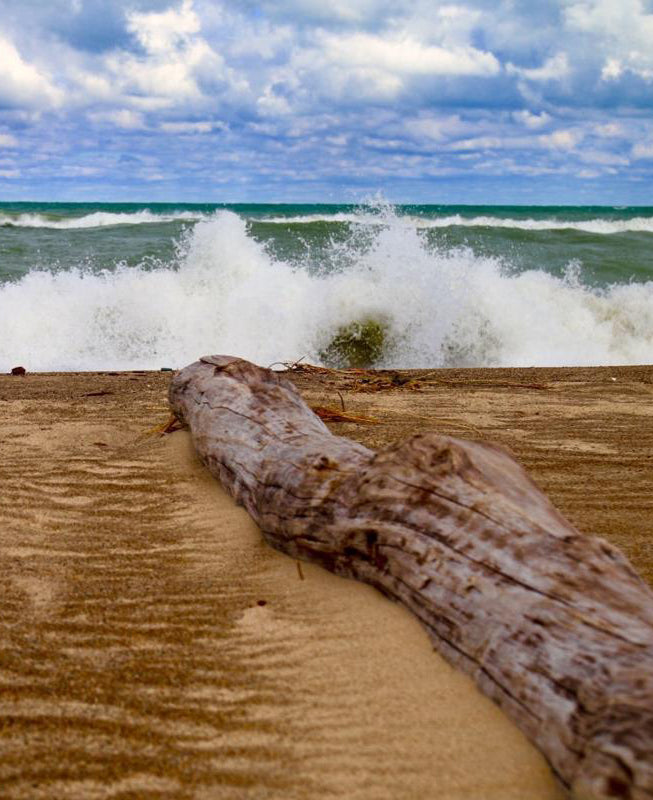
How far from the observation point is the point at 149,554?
11.7ft

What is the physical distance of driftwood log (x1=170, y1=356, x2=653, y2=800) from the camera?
196 cm

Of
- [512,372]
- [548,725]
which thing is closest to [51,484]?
[548,725]

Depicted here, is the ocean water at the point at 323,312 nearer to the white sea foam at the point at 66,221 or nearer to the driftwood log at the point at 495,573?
the driftwood log at the point at 495,573

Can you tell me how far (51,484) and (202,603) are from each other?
1729 millimetres

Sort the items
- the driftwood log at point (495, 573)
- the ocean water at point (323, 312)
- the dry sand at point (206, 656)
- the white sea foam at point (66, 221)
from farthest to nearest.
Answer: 1. the white sea foam at point (66, 221)
2. the ocean water at point (323, 312)
3. the dry sand at point (206, 656)
4. the driftwood log at point (495, 573)

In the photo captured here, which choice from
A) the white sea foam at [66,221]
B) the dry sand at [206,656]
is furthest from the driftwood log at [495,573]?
the white sea foam at [66,221]

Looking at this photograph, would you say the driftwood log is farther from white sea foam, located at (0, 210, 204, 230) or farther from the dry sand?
white sea foam, located at (0, 210, 204, 230)

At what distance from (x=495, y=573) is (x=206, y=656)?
38.5 inches

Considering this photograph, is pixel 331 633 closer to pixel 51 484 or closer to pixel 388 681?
pixel 388 681

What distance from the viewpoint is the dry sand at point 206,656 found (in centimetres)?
214

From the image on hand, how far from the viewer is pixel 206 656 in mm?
2721

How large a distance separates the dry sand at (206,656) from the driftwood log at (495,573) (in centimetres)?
11

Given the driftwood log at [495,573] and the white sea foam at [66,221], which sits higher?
the white sea foam at [66,221]

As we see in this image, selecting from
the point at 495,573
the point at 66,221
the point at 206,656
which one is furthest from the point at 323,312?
the point at 66,221
